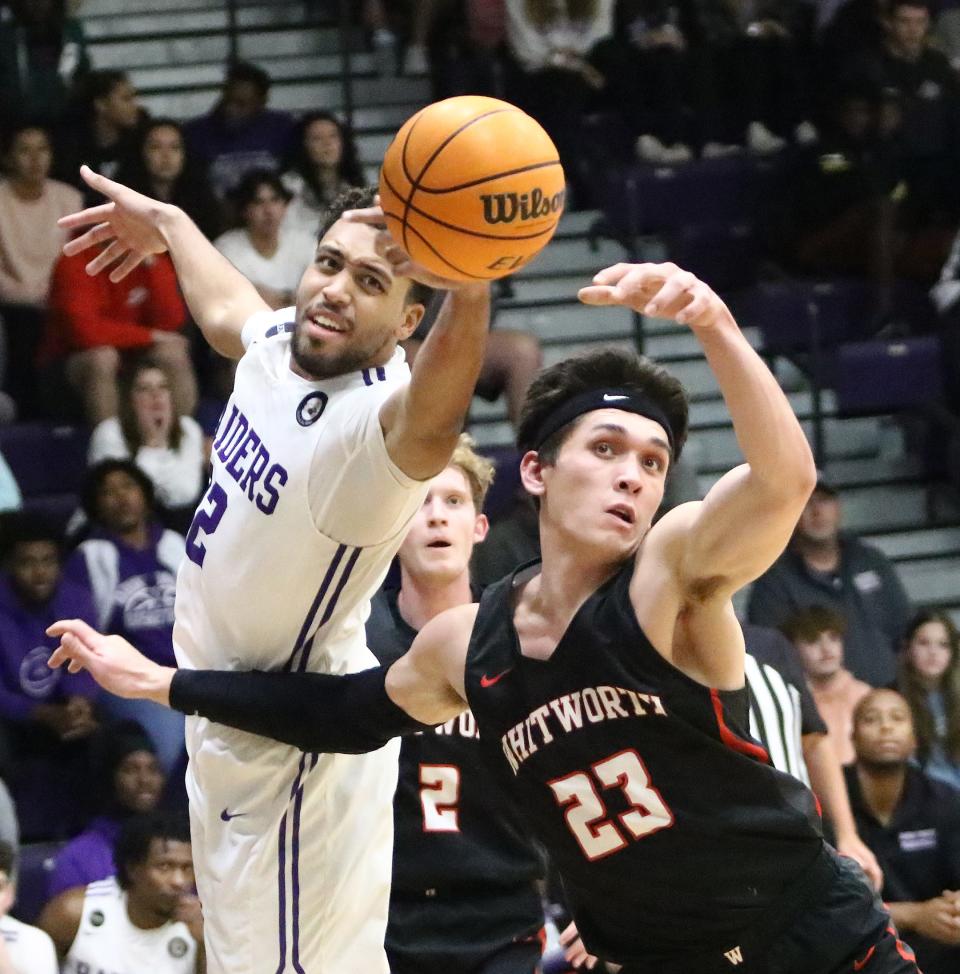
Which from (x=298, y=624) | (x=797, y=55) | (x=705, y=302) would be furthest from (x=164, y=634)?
(x=797, y=55)

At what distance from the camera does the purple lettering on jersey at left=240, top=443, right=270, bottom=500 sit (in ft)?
13.7

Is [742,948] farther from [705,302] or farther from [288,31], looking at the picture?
[288,31]

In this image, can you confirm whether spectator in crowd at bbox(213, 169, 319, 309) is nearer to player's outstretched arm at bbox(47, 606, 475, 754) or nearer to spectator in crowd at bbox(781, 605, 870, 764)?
spectator in crowd at bbox(781, 605, 870, 764)

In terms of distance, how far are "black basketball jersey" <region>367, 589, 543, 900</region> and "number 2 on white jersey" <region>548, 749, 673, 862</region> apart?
1297 millimetres

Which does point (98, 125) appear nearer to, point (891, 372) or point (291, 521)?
point (891, 372)

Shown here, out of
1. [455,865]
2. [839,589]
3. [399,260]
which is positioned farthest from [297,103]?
[399,260]

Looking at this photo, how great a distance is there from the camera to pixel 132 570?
24.2 feet

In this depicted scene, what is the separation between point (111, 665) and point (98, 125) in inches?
215

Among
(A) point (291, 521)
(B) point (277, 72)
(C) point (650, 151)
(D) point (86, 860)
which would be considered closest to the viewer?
(A) point (291, 521)

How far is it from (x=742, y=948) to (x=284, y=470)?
4.45 ft

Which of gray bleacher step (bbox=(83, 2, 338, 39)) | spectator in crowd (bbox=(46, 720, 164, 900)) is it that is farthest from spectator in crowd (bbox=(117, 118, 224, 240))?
spectator in crowd (bbox=(46, 720, 164, 900))

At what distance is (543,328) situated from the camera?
10055 millimetres

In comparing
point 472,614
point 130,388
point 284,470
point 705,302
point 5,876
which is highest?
point 705,302

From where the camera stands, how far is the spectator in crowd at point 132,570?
287 inches
